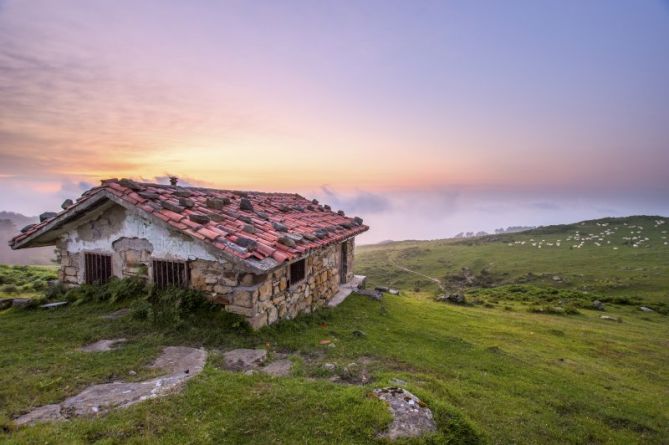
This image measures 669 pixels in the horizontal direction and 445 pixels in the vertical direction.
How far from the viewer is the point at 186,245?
381 inches

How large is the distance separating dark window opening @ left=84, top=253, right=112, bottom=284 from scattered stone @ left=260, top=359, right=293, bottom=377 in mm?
6284

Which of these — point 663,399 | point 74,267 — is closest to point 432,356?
point 663,399

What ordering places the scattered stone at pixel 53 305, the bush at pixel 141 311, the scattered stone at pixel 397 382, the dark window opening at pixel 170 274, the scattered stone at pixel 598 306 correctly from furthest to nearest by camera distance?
the scattered stone at pixel 598 306 → the scattered stone at pixel 53 305 → the dark window opening at pixel 170 274 → the bush at pixel 141 311 → the scattered stone at pixel 397 382

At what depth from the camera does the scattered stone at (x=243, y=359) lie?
7.45m

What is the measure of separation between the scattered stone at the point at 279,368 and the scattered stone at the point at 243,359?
0.23 metres

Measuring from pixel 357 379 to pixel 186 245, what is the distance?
5.56 m

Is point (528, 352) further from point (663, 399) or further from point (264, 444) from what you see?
point (264, 444)

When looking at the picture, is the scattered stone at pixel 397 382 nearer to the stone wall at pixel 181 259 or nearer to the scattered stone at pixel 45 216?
the stone wall at pixel 181 259

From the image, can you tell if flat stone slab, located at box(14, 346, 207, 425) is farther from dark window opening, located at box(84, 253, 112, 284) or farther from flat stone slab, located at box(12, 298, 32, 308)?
flat stone slab, located at box(12, 298, 32, 308)

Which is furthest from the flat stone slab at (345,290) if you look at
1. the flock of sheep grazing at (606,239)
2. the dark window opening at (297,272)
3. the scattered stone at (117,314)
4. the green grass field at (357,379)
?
the flock of sheep grazing at (606,239)

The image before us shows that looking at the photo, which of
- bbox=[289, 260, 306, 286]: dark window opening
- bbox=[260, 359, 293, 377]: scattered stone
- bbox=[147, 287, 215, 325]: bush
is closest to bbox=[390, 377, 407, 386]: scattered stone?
bbox=[260, 359, 293, 377]: scattered stone

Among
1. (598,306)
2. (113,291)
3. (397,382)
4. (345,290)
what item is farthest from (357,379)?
(598,306)

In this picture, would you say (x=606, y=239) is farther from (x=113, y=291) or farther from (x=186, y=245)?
(x=113, y=291)

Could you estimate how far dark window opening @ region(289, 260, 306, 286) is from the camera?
452 inches
